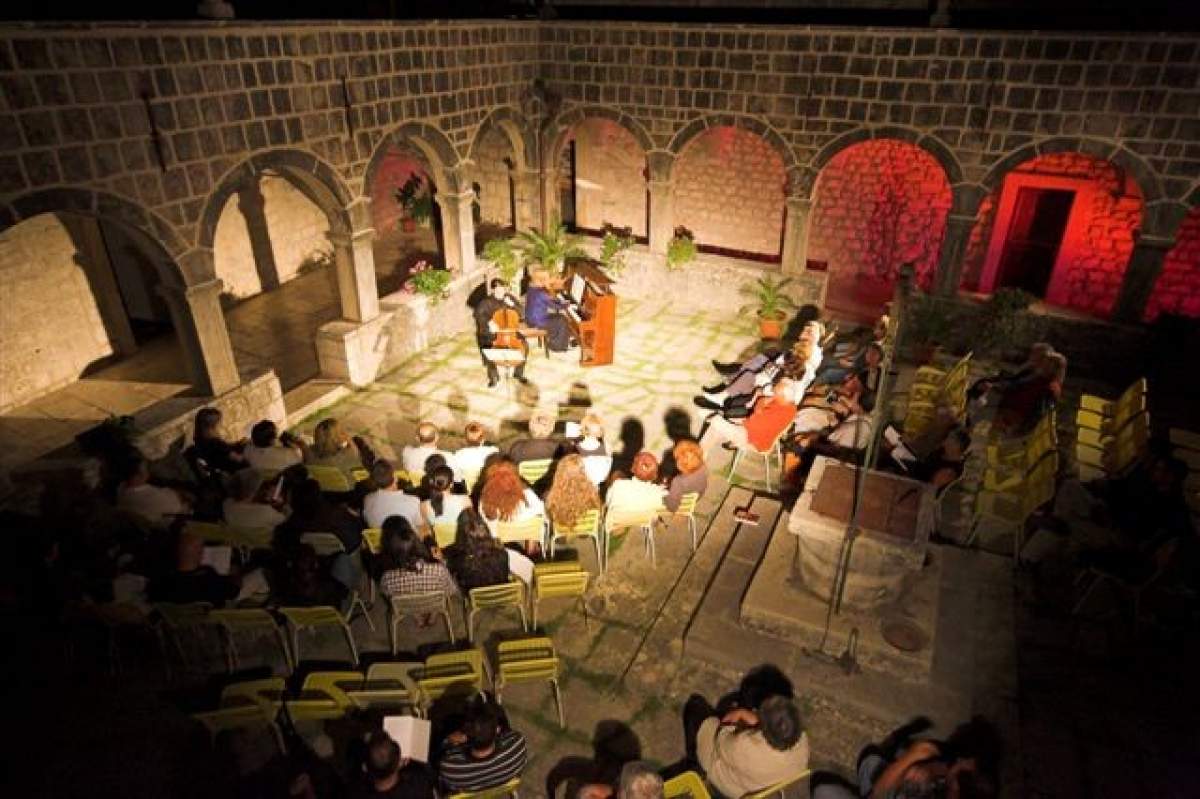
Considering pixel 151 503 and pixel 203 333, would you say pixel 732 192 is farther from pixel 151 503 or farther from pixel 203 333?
pixel 151 503

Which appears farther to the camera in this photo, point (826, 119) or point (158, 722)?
point (826, 119)

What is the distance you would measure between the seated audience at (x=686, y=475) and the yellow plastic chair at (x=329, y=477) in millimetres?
2940

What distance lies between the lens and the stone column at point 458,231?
450 inches

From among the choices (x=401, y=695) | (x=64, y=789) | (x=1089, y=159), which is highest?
(x=1089, y=159)

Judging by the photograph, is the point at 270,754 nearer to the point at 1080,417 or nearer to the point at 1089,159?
the point at 1080,417

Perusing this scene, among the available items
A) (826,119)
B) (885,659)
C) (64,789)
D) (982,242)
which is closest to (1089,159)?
(982,242)

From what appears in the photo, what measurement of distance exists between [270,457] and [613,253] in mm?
7506

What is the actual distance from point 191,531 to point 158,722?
4.54 feet

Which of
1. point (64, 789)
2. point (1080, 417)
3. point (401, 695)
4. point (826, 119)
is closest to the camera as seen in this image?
point (401, 695)

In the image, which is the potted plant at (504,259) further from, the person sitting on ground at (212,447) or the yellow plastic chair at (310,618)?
the yellow plastic chair at (310,618)

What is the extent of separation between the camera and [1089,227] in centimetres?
1130

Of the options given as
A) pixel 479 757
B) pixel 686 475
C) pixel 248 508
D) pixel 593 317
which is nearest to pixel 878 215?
pixel 593 317

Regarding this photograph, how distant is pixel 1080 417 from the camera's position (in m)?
7.93

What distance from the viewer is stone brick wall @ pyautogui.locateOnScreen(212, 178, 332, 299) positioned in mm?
11898
